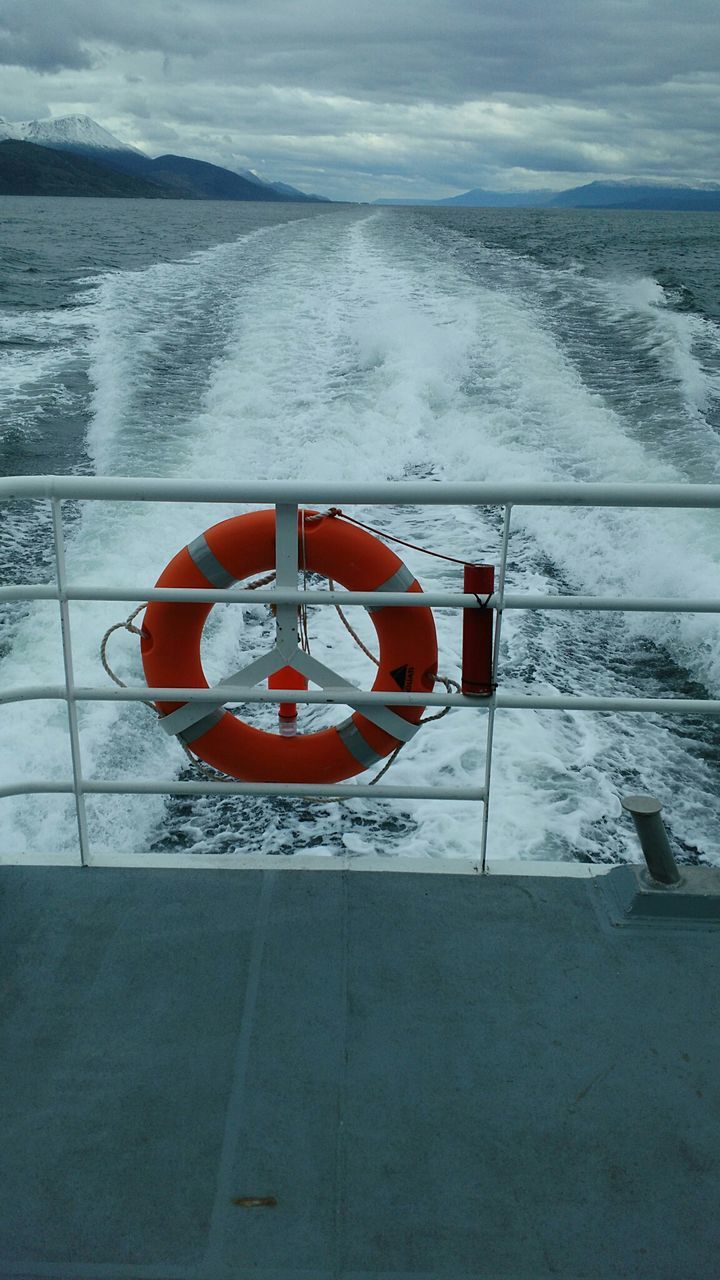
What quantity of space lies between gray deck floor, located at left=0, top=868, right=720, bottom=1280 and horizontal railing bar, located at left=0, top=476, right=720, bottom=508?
696mm

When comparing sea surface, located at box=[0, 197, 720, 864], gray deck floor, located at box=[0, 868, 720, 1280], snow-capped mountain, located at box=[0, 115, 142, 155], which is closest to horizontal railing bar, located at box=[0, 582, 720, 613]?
gray deck floor, located at box=[0, 868, 720, 1280]

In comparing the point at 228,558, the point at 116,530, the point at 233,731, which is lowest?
the point at 116,530

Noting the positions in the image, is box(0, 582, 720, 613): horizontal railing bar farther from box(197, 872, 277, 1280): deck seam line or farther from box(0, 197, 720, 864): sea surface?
box(0, 197, 720, 864): sea surface

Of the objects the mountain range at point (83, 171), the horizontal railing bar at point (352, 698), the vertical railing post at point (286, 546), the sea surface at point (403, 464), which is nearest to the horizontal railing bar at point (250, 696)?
the horizontal railing bar at point (352, 698)

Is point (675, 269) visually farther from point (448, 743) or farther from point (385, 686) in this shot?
point (385, 686)

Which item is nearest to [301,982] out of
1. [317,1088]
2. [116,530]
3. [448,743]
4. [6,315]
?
[317,1088]

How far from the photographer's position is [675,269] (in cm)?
1695

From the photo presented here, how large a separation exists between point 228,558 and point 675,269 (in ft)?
57.3

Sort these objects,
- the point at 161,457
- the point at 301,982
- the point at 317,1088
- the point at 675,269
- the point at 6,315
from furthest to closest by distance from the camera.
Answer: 1. the point at 675,269
2. the point at 6,315
3. the point at 161,457
4. the point at 301,982
5. the point at 317,1088

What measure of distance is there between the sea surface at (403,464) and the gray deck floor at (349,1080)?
4.55ft

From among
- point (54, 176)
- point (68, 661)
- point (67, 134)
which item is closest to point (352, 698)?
point (68, 661)

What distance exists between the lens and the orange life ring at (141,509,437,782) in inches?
67.8

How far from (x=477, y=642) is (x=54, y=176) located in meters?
94.2

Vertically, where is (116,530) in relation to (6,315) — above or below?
below
